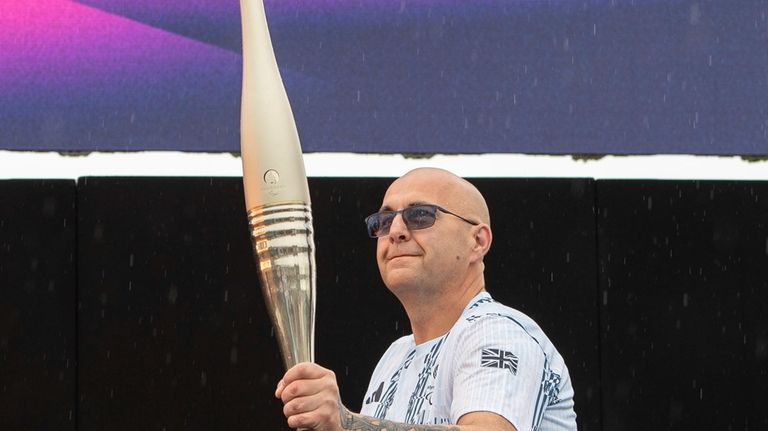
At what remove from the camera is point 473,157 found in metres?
3.80

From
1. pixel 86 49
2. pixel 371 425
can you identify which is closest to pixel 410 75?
pixel 86 49

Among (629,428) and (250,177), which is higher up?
(250,177)

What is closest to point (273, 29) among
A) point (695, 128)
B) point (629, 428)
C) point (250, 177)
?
point (695, 128)

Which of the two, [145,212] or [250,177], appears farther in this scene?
[145,212]

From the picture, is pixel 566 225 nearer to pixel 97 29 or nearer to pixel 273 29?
pixel 273 29

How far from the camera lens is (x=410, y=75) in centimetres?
385

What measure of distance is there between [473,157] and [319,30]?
24.0 inches

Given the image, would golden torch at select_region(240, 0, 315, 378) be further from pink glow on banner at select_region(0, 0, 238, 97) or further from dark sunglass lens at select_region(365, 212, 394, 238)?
pink glow on banner at select_region(0, 0, 238, 97)

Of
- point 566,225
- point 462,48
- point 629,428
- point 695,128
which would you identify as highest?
point 462,48

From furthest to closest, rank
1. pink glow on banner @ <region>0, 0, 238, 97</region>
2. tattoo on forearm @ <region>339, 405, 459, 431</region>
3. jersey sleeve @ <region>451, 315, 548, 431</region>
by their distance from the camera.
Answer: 1. pink glow on banner @ <region>0, 0, 238, 97</region>
2. jersey sleeve @ <region>451, 315, 548, 431</region>
3. tattoo on forearm @ <region>339, 405, 459, 431</region>

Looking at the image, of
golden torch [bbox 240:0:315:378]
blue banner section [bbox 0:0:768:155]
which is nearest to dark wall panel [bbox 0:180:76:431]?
blue banner section [bbox 0:0:768:155]

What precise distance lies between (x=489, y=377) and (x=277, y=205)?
0.58 metres

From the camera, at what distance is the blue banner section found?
3.72m

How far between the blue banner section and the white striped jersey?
1.55 m
